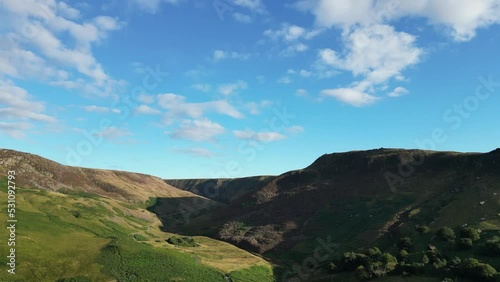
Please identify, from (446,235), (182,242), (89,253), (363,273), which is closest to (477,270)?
(363,273)

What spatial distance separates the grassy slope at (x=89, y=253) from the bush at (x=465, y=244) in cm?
3280

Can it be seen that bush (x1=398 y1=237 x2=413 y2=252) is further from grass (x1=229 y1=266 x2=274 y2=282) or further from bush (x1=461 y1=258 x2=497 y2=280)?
grass (x1=229 y1=266 x2=274 y2=282)

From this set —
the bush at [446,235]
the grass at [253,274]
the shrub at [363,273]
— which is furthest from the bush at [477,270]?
the grass at [253,274]

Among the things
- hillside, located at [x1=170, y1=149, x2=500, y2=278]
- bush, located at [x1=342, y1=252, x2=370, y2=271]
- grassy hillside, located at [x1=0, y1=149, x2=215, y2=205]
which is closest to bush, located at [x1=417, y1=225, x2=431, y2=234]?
hillside, located at [x1=170, y1=149, x2=500, y2=278]

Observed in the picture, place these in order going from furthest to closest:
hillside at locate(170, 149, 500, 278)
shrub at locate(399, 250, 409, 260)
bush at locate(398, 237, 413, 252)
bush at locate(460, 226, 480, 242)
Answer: hillside at locate(170, 149, 500, 278), bush at locate(398, 237, 413, 252), bush at locate(460, 226, 480, 242), shrub at locate(399, 250, 409, 260)

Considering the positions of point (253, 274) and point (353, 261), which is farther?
point (253, 274)

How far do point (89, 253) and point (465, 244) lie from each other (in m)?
57.8

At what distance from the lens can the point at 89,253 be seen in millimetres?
53906

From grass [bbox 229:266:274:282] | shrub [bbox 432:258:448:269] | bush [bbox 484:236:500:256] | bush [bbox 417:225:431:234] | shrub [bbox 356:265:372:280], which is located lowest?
grass [bbox 229:266:274:282]

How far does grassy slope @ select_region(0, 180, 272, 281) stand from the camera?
47.6 m

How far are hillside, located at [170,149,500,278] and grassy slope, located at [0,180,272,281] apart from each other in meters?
18.5

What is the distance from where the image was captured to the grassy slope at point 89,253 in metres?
47.6

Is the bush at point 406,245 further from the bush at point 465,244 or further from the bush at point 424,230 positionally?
the bush at point 465,244

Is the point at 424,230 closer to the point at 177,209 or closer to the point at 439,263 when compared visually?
the point at 439,263
